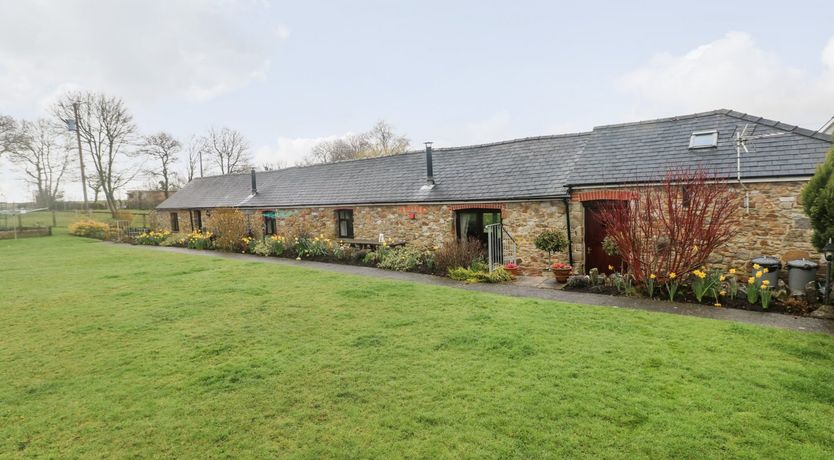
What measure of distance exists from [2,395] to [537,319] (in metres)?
7.11

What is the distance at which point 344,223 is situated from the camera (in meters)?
17.3

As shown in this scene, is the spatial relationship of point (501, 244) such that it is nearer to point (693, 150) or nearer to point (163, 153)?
point (693, 150)

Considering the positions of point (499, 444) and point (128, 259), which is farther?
point (128, 259)

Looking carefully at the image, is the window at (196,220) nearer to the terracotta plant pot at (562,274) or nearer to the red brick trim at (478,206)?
the red brick trim at (478,206)

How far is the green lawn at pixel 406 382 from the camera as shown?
343cm

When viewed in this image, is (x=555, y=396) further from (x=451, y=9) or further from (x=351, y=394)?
(x=451, y=9)

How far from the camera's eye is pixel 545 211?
37.5 ft

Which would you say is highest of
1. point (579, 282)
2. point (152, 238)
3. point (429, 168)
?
point (429, 168)

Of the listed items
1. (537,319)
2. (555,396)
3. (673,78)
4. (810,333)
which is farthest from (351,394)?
(673,78)

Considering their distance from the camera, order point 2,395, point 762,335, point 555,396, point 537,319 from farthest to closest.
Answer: point 537,319, point 762,335, point 2,395, point 555,396

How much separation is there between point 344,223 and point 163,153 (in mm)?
31949

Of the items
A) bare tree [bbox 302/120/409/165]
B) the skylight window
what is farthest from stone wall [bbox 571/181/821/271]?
bare tree [bbox 302/120/409/165]

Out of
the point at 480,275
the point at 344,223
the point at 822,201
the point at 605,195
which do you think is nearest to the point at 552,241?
the point at 605,195

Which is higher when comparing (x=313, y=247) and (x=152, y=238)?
(x=152, y=238)
